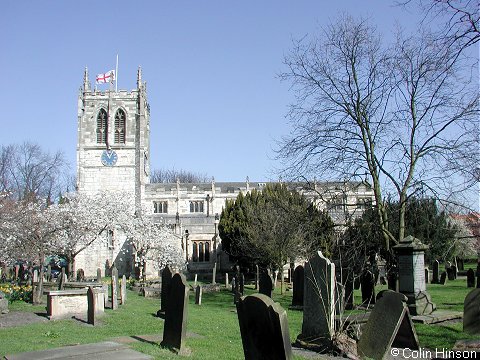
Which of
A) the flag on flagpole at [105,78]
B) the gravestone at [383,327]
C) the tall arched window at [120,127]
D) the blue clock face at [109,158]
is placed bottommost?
the gravestone at [383,327]

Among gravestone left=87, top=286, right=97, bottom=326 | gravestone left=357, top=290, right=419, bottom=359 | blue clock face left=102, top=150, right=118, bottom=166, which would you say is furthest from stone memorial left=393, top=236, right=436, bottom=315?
blue clock face left=102, top=150, right=118, bottom=166

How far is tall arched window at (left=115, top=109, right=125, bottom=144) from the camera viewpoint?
4801 centimetres

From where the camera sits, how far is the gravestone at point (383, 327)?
299 inches

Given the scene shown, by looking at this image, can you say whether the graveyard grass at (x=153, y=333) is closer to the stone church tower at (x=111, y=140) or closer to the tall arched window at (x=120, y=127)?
the stone church tower at (x=111, y=140)

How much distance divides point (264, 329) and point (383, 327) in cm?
293

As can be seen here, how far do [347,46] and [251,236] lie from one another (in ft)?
50.7

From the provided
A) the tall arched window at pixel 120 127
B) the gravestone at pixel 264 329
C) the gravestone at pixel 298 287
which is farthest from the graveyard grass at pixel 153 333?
the tall arched window at pixel 120 127

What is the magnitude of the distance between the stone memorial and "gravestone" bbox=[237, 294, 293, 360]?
800 centimetres

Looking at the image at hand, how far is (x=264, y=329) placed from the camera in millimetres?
5715

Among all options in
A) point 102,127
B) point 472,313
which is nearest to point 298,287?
point 472,313

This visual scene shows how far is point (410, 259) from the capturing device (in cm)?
1320

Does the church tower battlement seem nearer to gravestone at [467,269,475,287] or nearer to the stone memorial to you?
gravestone at [467,269,475,287]

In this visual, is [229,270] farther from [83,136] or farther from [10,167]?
[10,167]

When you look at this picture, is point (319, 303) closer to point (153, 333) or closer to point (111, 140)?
point (153, 333)
